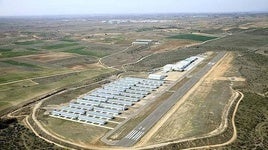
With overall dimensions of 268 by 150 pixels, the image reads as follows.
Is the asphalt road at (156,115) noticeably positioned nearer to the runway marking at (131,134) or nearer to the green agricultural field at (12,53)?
the runway marking at (131,134)

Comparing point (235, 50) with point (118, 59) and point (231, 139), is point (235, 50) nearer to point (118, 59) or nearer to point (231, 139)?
point (118, 59)

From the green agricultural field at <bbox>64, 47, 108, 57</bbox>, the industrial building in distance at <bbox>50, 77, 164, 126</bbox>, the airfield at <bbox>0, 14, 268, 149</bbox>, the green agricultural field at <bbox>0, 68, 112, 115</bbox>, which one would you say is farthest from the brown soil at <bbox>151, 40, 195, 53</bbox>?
the industrial building in distance at <bbox>50, 77, 164, 126</bbox>

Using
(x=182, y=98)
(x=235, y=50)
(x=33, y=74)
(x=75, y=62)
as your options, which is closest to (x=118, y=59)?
(x=75, y=62)

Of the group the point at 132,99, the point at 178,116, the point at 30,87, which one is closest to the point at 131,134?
the point at 178,116

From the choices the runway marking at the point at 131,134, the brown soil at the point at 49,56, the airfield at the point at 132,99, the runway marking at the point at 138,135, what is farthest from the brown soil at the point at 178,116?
the brown soil at the point at 49,56

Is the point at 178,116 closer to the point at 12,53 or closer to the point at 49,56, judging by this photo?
the point at 49,56
